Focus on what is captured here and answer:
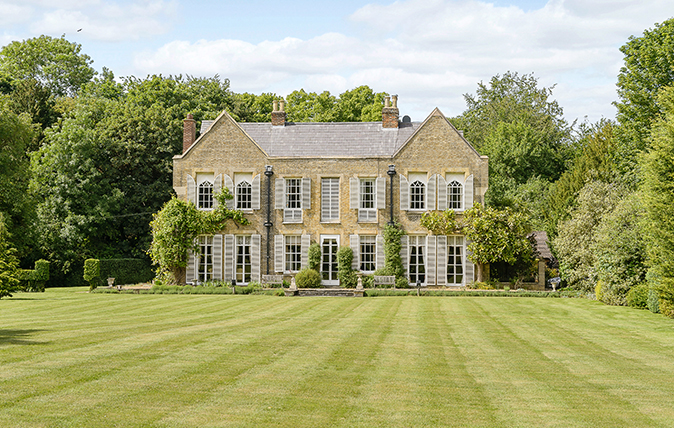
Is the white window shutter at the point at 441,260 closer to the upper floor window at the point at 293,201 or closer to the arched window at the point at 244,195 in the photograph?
the upper floor window at the point at 293,201

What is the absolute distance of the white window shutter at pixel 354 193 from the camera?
1400 inches

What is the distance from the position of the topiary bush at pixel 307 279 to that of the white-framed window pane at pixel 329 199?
3.33m

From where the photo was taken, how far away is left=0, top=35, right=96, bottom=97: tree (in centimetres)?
6212

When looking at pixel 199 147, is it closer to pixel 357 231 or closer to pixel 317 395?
pixel 357 231

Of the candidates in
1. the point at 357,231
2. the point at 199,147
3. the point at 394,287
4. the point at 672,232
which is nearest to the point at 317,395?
the point at 672,232

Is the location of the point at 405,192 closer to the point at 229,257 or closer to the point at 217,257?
the point at 229,257

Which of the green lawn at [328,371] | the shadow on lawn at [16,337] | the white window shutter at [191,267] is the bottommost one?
the green lawn at [328,371]

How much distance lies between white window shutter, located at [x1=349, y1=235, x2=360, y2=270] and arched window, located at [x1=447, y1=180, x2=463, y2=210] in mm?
5134

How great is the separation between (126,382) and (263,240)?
26511 mm

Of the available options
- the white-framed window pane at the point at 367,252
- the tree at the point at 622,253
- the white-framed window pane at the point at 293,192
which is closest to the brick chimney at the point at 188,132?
the white-framed window pane at the point at 293,192

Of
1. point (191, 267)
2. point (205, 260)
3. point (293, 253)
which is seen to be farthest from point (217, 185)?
point (293, 253)

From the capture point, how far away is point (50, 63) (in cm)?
6381

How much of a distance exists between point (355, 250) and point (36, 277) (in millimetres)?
15636

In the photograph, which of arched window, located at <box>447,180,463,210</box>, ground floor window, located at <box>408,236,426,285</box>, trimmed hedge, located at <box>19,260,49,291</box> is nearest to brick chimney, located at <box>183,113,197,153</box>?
trimmed hedge, located at <box>19,260,49,291</box>
